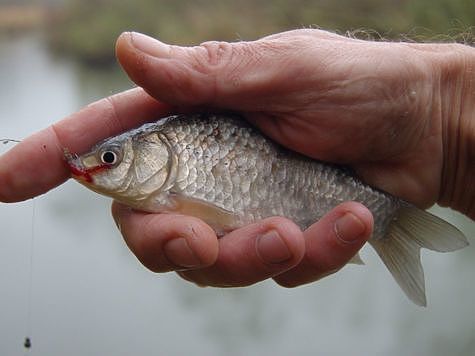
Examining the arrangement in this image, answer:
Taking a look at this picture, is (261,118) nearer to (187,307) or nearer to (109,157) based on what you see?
(109,157)

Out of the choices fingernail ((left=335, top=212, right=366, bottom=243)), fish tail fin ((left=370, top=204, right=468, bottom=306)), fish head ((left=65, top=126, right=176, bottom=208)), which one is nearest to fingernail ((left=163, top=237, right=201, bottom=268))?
fish head ((left=65, top=126, right=176, bottom=208))

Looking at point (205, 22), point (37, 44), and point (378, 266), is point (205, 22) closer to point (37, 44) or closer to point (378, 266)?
point (37, 44)

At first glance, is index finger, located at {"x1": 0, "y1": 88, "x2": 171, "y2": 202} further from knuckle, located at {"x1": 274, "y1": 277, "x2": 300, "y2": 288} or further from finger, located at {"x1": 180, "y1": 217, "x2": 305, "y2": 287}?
knuckle, located at {"x1": 274, "y1": 277, "x2": 300, "y2": 288}

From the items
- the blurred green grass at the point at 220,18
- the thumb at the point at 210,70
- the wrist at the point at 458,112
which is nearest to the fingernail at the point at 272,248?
the thumb at the point at 210,70

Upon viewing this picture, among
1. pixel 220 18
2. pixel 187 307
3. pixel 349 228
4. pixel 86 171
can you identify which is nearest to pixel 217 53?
pixel 86 171

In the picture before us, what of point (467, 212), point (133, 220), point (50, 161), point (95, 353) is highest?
point (50, 161)

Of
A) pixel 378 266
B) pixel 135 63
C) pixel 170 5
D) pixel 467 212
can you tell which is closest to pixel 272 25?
pixel 170 5

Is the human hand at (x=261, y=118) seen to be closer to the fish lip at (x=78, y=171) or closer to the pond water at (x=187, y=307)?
the fish lip at (x=78, y=171)
